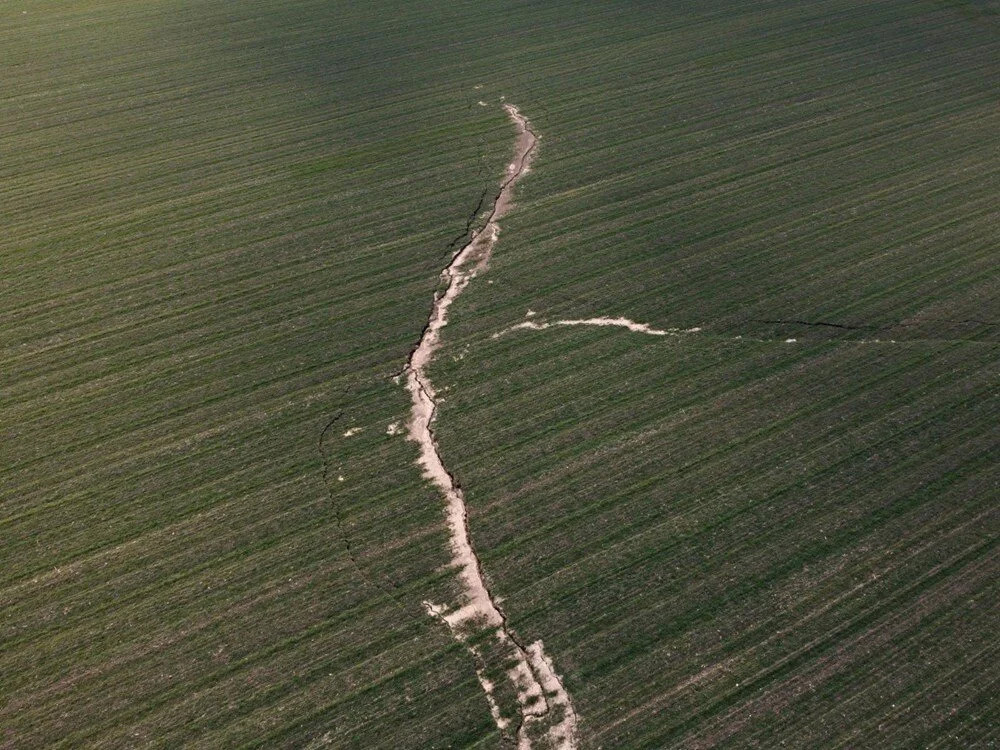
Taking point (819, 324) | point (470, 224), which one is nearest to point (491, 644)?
point (819, 324)

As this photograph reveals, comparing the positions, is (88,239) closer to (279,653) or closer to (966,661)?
(279,653)

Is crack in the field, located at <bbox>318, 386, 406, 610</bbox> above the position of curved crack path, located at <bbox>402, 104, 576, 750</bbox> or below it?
above

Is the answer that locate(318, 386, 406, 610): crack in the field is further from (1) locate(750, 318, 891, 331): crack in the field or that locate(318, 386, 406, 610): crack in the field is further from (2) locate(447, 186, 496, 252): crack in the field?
(1) locate(750, 318, 891, 331): crack in the field

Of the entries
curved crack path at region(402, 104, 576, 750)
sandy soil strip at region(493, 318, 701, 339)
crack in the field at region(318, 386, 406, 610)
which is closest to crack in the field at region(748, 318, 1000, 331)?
sandy soil strip at region(493, 318, 701, 339)

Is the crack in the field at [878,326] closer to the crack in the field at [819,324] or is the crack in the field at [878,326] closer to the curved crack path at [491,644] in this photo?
the crack in the field at [819,324]

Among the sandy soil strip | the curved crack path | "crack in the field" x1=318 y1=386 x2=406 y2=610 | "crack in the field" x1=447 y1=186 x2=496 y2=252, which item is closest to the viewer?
the curved crack path

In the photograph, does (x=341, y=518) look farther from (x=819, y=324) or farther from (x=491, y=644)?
(x=819, y=324)
